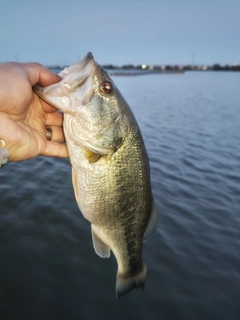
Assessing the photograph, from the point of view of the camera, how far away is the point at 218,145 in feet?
40.5

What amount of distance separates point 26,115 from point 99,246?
1950mm

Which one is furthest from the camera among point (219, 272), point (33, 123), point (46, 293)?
point (219, 272)

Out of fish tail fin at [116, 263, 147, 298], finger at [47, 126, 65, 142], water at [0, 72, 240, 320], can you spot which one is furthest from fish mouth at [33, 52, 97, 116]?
water at [0, 72, 240, 320]

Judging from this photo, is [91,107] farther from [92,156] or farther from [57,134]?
[57,134]

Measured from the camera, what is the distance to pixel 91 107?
255 cm

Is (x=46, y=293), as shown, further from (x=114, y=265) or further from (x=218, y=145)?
(x=218, y=145)

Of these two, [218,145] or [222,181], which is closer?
[222,181]

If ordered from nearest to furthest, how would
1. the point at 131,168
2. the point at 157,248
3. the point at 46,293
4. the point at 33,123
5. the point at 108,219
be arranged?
the point at 131,168, the point at 108,219, the point at 33,123, the point at 46,293, the point at 157,248

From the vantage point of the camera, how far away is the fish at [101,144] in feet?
8.31

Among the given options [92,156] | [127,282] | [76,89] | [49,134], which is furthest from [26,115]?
[127,282]

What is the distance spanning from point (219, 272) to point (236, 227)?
1.68 m

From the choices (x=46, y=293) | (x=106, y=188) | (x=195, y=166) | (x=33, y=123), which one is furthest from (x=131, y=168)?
(x=195, y=166)

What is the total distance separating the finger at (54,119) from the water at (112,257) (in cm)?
263

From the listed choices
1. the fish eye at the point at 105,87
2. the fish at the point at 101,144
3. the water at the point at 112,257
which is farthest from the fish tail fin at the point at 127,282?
the fish eye at the point at 105,87
